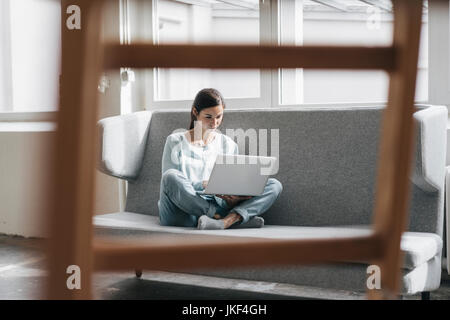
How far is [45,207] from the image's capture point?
507mm

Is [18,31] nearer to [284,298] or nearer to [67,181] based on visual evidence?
[284,298]

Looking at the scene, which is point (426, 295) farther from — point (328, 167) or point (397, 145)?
point (397, 145)

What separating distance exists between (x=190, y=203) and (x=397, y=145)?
204cm

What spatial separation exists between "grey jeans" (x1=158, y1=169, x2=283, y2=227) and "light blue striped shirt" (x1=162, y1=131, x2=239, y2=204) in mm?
106

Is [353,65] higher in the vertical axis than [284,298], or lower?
higher

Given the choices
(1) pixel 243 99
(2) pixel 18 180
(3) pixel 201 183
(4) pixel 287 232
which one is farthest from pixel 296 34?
(2) pixel 18 180

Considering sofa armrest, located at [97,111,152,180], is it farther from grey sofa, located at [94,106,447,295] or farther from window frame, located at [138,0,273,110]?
window frame, located at [138,0,273,110]

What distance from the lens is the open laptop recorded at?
95.8 inches

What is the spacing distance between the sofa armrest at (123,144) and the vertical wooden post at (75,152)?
2271 millimetres

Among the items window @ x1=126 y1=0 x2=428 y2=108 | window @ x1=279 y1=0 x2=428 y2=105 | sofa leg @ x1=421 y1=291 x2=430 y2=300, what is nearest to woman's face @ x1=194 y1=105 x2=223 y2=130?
window @ x1=126 y1=0 x2=428 y2=108

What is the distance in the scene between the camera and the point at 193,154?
2789 mm
